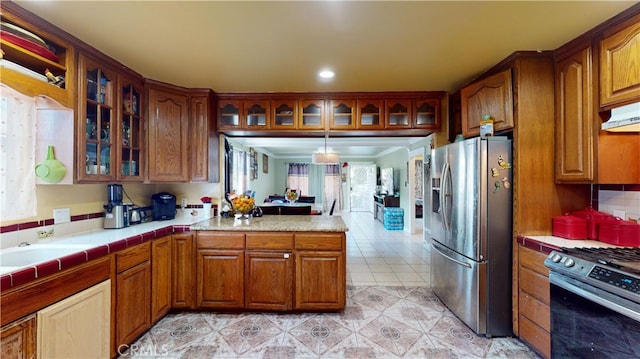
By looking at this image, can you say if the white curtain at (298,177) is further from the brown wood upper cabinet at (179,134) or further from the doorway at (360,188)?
the brown wood upper cabinet at (179,134)

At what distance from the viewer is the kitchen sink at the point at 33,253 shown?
1.55 metres

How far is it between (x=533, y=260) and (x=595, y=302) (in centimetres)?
56

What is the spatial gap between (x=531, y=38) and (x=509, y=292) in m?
1.93

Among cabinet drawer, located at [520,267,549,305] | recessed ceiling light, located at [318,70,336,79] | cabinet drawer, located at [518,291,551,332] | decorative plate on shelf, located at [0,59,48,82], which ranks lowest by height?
cabinet drawer, located at [518,291,551,332]

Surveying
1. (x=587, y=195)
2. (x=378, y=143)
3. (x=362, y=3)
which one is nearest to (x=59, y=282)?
(x=362, y=3)

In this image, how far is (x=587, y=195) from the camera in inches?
81.0

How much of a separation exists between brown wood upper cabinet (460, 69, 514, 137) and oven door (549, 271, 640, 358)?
1.22m

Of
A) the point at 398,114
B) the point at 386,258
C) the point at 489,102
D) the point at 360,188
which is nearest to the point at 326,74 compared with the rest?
the point at 398,114

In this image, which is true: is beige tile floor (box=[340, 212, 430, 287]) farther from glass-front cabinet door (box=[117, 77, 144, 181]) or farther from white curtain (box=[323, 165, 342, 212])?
white curtain (box=[323, 165, 342, 212])

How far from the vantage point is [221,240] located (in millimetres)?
2457

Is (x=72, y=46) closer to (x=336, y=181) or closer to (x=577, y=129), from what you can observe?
(x=577, y=129)

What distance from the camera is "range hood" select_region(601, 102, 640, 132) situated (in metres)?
1.48

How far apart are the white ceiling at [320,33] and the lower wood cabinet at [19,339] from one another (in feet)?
5.69

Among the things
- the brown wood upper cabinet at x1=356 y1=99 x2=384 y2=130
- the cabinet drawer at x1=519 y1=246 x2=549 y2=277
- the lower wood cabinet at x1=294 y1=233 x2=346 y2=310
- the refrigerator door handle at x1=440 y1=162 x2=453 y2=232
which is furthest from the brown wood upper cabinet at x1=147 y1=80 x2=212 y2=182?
the cabinet drawer at x1=519 y1=246 x2=549 y2=277
